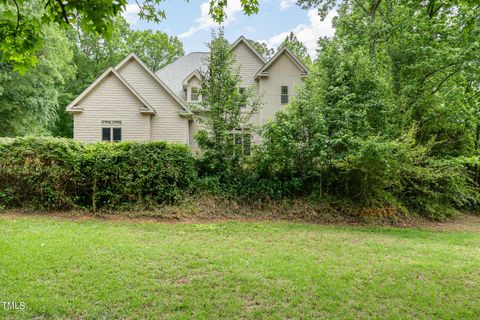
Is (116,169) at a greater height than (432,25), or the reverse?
(432,25)

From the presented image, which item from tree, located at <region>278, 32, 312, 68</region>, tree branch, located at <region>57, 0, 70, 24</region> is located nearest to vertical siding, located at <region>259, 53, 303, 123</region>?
tree branch, located at <region>57, 0, 70, 24</region>

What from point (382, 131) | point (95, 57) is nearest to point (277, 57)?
point (382, 131)

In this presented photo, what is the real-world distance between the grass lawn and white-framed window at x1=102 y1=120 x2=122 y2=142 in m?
7.61

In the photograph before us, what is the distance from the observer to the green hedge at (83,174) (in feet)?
25.7

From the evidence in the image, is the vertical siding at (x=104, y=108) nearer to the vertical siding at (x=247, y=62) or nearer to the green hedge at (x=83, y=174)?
the green hedge at (x=83, y=174)

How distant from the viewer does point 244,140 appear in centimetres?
969

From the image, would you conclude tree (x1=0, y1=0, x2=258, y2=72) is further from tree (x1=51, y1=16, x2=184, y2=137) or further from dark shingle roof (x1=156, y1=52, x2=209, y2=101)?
tree (x1=51, y1=16, x2=184, y2=137)

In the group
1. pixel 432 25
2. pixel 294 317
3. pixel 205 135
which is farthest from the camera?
pixel 432 25

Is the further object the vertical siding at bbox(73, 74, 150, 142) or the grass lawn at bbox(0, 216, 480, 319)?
the vertical siding at bbox(73, 74, 150, 142)

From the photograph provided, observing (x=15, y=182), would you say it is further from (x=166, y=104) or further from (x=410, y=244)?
(x=410, y=244)

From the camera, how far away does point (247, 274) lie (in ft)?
14.0

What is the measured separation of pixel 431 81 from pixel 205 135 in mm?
9420

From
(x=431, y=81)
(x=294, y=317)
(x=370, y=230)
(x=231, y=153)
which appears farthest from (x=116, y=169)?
(x=431, y=81)

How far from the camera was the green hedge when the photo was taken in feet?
25.7
